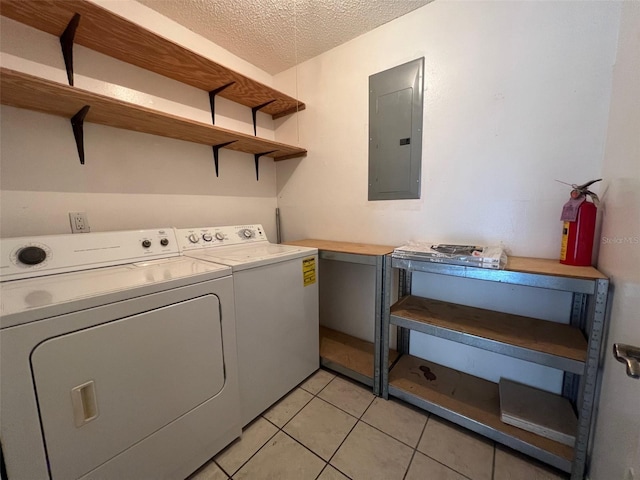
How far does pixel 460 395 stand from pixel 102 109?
242cm

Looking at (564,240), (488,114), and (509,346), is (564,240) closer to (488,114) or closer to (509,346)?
(509,346)

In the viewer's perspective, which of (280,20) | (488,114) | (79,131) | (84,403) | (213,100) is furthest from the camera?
(213,100)

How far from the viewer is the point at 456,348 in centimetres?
165

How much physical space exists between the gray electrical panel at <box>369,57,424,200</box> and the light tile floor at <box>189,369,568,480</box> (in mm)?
1363

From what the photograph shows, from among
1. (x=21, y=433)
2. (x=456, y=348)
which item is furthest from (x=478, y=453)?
(x=21, y=433)

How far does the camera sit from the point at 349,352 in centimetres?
188

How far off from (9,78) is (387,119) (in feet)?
5.94

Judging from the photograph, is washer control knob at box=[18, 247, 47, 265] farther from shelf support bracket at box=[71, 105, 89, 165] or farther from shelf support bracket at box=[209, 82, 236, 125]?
shelf support bracket at box=[209, 82, 236, 125]

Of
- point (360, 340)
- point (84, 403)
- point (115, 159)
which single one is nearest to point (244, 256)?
point (84, 403)

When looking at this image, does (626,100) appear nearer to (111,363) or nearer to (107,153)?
(111,363)

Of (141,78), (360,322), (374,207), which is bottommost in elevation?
(360,322)

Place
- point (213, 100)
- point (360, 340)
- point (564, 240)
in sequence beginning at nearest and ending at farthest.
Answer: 1. point (564, 240)
2. point (213, 100)
3. point (360, 340)

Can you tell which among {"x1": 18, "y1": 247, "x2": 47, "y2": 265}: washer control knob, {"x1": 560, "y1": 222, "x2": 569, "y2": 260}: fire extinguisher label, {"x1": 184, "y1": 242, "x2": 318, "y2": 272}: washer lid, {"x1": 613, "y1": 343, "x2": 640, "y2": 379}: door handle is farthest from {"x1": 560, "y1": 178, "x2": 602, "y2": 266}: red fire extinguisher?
{"x1": 18, "y1": 247, "x2": 47, "y2": 265}: washer control knob

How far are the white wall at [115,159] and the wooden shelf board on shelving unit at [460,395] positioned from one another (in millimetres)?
1749
